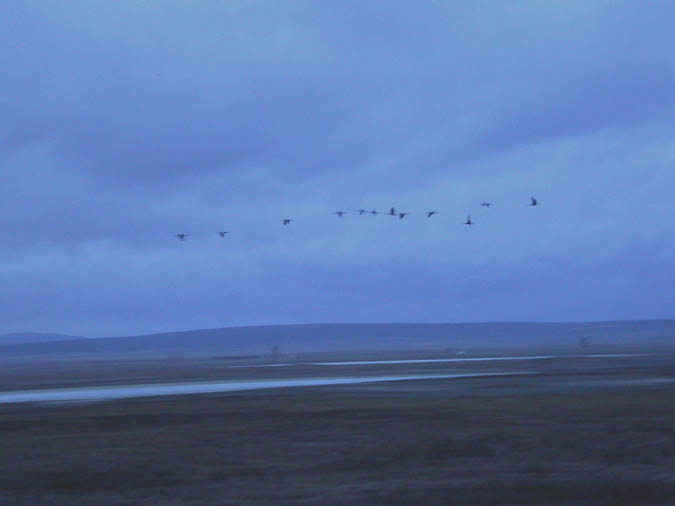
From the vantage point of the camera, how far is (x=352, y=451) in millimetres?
22984

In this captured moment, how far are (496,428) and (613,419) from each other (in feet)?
13.2

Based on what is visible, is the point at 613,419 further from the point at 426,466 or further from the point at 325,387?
the point at 325,387

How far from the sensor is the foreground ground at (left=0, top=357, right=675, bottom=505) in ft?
58.4

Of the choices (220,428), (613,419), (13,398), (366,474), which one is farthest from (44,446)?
(13,398)

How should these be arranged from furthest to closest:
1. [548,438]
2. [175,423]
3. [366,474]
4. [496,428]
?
[175,423]
[496,428]
[548,438]
[366,474]

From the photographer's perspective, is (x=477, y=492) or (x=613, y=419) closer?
(x=477, y=492)

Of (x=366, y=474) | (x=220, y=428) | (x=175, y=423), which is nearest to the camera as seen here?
(x=366, y=474)

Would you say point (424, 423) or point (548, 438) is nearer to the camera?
point (548, 438)

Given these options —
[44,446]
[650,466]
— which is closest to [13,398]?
[44,446]

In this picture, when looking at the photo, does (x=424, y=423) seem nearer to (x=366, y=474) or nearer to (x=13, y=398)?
(x=366, y=474)

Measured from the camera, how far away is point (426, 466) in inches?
805

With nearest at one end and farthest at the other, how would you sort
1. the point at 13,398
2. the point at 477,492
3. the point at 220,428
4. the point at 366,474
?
the point at 477,492, the point at 366,474, the point at 220,428, the point at 13,398

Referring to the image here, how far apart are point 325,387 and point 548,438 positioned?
24778mm

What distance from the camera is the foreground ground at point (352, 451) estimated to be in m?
17.8
